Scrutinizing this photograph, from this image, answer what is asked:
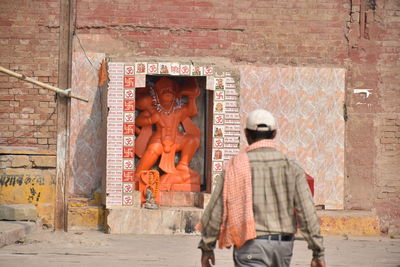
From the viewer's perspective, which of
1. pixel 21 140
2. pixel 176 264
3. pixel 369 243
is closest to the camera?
pixel 176 264

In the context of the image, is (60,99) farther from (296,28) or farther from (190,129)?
(296,28)

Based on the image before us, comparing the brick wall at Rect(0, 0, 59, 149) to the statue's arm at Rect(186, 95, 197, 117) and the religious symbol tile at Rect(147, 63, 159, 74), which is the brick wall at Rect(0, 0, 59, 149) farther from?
the statue's arm at Rect(186, 95, 197, 117)

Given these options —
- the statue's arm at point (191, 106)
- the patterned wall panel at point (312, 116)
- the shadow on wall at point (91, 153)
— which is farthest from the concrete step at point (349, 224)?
the shadow on wall at point (91, 153)

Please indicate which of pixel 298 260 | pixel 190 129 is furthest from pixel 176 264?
pixel 190 129

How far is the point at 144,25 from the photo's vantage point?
35.5 feet

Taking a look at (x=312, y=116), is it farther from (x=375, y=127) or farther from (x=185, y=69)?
(x=185, y=69)

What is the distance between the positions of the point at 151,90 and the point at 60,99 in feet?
4.40

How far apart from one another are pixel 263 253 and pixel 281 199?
36 cm

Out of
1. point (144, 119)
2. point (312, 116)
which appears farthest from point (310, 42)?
point (144, 119)

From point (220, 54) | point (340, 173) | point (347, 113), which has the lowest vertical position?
point (340, 173)

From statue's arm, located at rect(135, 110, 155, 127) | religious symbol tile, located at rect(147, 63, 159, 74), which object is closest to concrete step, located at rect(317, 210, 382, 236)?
statue's arm, located at rect(135, 110, 155, 127)

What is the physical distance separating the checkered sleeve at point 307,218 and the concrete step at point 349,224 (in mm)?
5950

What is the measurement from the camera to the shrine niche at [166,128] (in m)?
→ 10.2

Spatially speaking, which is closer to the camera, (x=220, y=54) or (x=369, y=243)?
(x=369, y=243)
